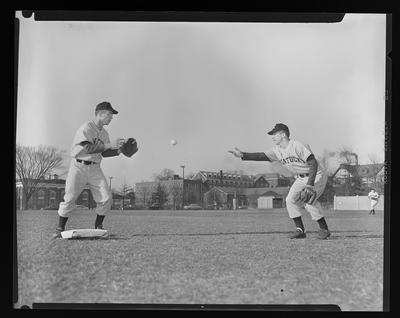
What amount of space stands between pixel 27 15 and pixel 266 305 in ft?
7.95

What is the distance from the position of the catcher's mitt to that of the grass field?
390 mm

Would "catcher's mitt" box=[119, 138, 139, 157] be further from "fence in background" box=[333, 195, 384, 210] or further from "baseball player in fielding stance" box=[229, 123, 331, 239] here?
"fence in background" box=[333, 195, 384, 210]

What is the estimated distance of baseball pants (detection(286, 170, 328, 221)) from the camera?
353 cm

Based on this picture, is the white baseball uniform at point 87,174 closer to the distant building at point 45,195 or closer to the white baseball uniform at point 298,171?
the distant building at point 45,195

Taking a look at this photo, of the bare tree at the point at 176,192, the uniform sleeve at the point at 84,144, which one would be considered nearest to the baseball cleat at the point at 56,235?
the uniform sleeve at the point at 84,144

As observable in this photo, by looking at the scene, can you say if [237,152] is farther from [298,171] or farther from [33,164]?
[33,164]

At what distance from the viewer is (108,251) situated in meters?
3.45

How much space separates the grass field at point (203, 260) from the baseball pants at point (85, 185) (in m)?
0.07

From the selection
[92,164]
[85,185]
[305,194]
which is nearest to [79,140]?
[92,164]

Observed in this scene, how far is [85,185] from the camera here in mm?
3523

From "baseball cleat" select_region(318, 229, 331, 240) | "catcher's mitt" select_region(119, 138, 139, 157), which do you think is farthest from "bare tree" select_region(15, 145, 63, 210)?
"baseball cleat" select_region(318, 229, 331, 240)

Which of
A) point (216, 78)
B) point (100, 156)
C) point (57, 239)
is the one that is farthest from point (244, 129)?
point (57, 239)

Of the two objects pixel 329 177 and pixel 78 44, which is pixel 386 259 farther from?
pixel 78 44

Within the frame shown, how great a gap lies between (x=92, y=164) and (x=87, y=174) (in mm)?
74
